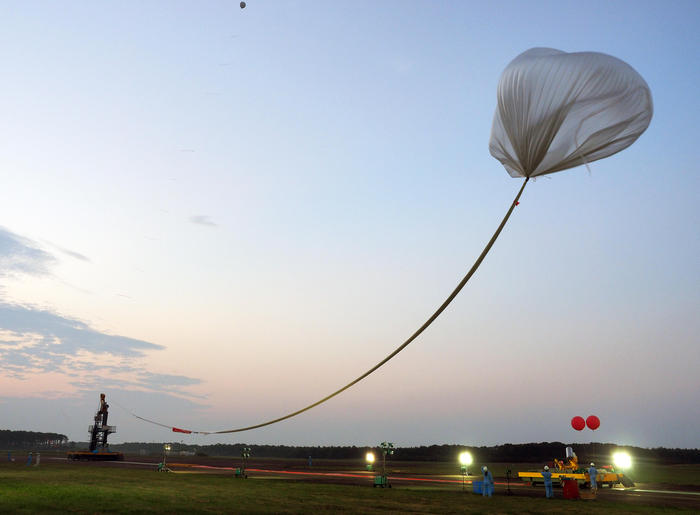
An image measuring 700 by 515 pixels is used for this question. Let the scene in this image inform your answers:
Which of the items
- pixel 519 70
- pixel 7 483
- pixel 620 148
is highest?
pixel 519 70

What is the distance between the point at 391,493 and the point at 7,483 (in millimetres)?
20250

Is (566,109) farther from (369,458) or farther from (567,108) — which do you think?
(369,458)

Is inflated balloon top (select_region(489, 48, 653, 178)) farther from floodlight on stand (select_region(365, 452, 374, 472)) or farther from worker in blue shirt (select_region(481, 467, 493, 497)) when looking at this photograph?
floodlight on stand (select_region(365, 452, 374, 472))

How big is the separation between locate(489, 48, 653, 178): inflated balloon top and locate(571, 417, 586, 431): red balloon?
86.6 feet

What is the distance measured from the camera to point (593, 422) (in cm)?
3159

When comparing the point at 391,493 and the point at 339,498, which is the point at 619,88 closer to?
the point at 339,498

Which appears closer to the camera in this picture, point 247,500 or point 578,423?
point 247,500

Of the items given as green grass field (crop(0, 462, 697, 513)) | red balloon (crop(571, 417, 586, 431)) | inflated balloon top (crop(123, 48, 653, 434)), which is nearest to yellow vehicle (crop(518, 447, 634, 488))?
red balloon (crop(571, 417, 586, 431))

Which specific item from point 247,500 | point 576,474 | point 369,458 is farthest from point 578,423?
point 247,500

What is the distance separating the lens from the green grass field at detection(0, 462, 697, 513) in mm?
20219

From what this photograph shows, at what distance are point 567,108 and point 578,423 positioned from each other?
91.2 ft

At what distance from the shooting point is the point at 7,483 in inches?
1131

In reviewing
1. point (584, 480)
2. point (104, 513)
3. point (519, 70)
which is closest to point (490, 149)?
point (519, 70)

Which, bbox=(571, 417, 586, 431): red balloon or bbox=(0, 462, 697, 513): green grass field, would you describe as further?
bbox=(571, 417, 586, 431): red balloon
